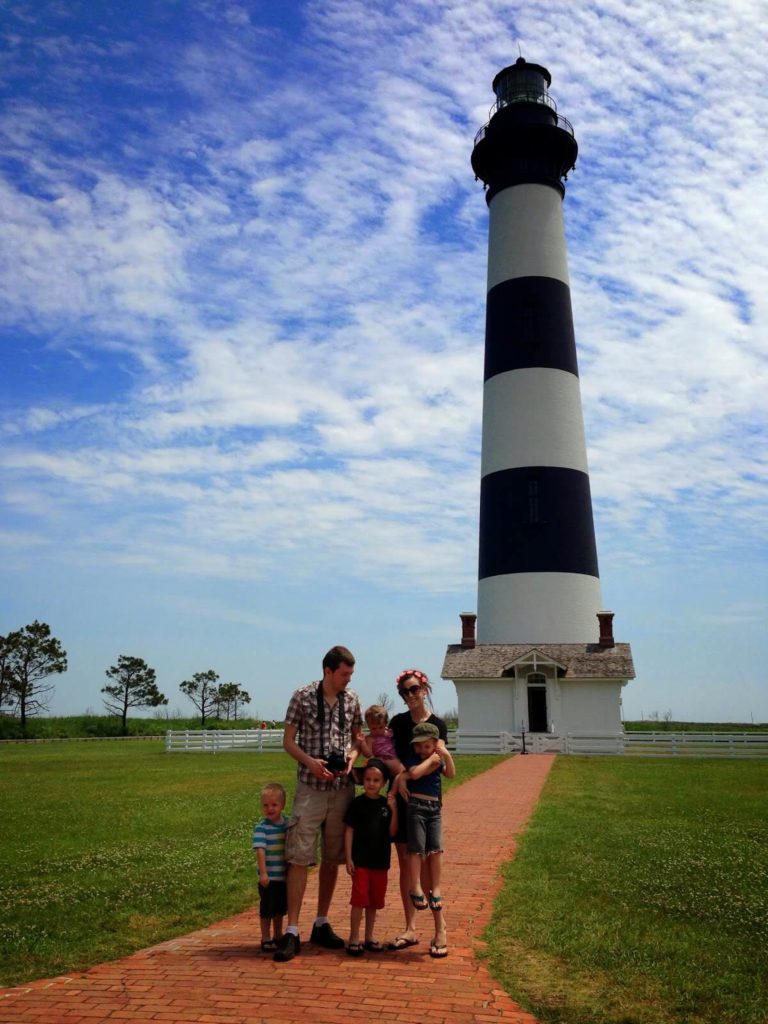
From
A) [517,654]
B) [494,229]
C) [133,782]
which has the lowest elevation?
[133,782]

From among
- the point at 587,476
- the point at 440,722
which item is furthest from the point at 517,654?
the point at 440,722

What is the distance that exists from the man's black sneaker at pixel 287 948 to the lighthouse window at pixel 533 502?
22.2 meters

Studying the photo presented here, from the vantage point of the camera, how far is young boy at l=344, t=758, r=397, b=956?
219 inches

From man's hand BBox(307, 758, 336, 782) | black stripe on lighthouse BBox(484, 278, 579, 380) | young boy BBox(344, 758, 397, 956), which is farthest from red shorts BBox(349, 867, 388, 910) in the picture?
black stripe on lighthouse BBox(484, 278, 579, 380)

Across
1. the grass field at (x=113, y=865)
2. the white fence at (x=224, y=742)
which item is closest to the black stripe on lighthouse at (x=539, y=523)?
the grass field at (x=113, y=865)

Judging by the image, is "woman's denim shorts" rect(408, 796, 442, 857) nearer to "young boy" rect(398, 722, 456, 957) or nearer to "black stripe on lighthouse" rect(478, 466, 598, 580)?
"young boy" rect(398, 722, 456, 957)

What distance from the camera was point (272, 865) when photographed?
18.8ft

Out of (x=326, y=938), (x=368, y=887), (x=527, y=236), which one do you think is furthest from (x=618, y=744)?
(x=368, y=887)

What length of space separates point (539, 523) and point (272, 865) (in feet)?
72.0

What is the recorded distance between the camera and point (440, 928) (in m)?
5.55

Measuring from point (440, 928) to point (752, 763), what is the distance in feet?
71.2

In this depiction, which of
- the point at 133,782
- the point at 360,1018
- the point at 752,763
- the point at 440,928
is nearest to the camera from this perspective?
the point at 360,1018

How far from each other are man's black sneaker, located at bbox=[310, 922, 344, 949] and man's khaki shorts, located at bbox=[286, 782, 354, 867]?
43 cm

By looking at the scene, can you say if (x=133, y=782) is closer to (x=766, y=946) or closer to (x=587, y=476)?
(x=766, y=946)
